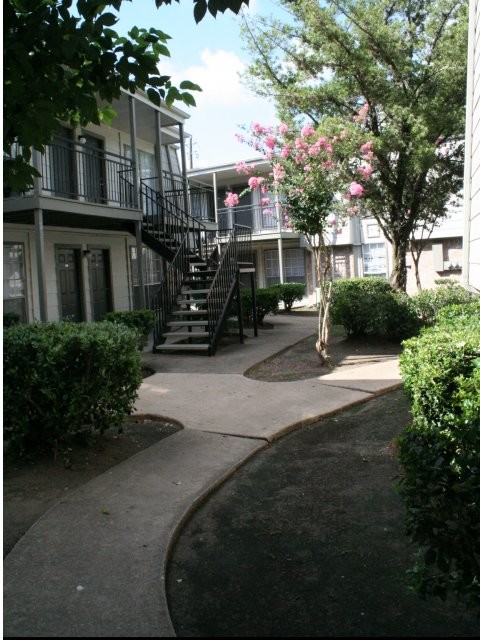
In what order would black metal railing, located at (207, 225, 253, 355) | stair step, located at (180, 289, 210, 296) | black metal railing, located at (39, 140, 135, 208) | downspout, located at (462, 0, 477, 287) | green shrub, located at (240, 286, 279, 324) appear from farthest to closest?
green shrub, located at (240, 286, 279, 324), black metal railing, located at (39, 140, 135, 208), stair step, located at (180, 289, 210, 296), black metal railing, located at (207, 225, 253, 355), downspout, located at (462, 0, 477, 287)

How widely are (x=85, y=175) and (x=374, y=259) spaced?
14.0m

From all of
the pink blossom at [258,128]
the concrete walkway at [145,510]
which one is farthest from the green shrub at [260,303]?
the concrete walkway at [145,510]

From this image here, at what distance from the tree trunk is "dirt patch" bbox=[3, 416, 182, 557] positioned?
35.1ft

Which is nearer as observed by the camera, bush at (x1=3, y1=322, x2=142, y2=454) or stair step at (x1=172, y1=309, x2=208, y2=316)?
bush at (x1=3, y1=322, x2=142, y2=454)

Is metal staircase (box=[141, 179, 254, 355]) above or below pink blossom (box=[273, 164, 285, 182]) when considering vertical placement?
below

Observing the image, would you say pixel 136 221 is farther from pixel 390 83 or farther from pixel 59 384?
pixel 59 384

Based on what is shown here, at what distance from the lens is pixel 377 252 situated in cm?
2384

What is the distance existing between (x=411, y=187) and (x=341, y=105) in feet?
8.80

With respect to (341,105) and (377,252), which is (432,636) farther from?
(377,252)

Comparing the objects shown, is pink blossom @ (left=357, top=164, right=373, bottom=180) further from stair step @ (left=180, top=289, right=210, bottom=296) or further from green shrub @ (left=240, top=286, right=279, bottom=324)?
stair step @ (left=180, top=289, right=210, bottom=296)

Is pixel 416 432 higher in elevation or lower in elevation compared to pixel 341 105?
lower

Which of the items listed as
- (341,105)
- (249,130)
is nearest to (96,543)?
(249,130)

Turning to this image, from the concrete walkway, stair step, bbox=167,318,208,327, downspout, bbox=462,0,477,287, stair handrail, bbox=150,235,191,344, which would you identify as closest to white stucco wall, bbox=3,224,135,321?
stair handrail, bbox=150,235,191,344

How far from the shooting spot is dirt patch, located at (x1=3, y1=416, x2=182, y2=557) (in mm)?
3898
